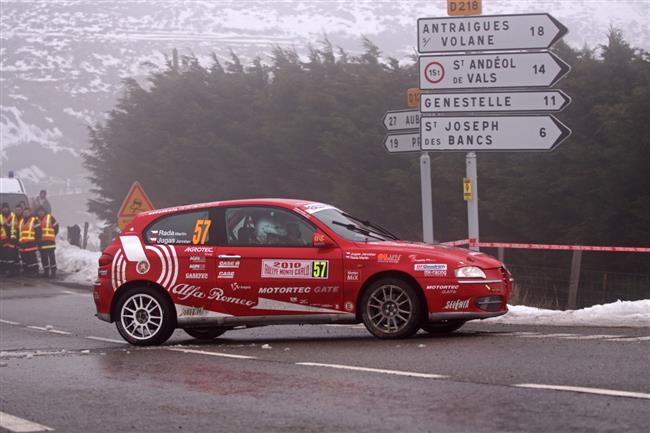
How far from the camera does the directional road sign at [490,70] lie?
58.4ft

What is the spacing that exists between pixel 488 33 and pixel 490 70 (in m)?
0.52

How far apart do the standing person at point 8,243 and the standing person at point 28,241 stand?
427mm

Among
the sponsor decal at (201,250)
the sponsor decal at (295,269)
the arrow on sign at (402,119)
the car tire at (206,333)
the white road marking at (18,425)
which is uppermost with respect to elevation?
the arrow on sign at (402,119)

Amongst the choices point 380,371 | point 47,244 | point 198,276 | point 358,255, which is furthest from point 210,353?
point 47,244

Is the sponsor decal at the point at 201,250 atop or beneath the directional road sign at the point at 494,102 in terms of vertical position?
beneath

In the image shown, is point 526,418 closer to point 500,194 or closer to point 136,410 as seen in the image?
point 136,410

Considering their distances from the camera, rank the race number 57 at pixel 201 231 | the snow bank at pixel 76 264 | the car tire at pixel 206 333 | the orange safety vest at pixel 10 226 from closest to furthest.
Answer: the race number 57 at pixel 201 231 → the car tire at pixel 206 333 → the snow bank at pixel 76 264 → the orange safety vest at pixel 10 226

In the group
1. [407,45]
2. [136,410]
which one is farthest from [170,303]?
[407,45]

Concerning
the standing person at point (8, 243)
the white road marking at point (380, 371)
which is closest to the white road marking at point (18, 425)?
the white road marking at point (380, 371)

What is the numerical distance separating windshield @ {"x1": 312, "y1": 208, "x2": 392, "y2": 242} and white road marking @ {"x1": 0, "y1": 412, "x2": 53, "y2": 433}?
5397mm

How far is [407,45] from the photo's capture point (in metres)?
106

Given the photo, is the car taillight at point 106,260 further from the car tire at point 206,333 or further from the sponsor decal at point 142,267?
the car tire at point 206,333

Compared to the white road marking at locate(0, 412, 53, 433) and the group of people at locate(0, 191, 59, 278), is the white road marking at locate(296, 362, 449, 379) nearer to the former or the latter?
the white road marking at locate(0, 412, 53, 433)

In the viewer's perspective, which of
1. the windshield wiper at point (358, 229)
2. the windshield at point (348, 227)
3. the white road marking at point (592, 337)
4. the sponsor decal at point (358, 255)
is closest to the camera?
the white road marking at point (592, 337)
